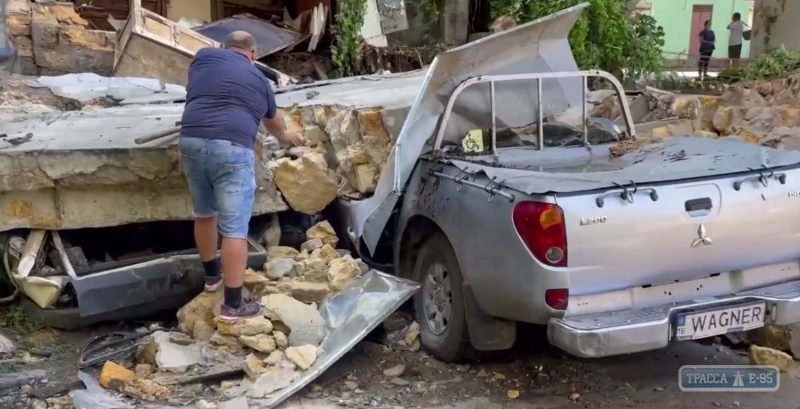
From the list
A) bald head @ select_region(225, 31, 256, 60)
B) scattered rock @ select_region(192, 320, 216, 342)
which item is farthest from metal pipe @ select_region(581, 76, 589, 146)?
scattered rock @ select_region(192, 320, 216, 342)

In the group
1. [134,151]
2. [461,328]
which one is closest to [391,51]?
[134,151]

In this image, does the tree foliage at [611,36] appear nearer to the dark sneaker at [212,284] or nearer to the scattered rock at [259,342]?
the dark sneaker at [212,284]

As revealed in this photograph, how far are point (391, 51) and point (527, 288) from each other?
10109mm

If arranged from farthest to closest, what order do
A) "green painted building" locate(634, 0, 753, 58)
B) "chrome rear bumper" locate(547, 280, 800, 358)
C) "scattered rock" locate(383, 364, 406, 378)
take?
"green painted building" locate(634, 0, 753, 58)
"scattered rock" locate(383, 364, 406, 378)
"chrome rear bumper" locate(547, 280, 800, 358)

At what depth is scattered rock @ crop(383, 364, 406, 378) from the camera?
4254 mm

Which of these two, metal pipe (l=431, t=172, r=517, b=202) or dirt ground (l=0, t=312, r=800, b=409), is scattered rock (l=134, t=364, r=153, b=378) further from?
metal pipe (l=431, t=172, r=517, b=202)

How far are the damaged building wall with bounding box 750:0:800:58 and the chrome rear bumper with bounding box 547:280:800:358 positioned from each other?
39.7 ft

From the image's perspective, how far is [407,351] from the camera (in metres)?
4.57

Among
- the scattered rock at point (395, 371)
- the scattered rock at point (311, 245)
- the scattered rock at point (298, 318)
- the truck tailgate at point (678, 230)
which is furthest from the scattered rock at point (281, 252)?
the truck tailgate at point (678, 230)

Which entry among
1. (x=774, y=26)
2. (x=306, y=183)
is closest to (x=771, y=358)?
(x=306, y=183)

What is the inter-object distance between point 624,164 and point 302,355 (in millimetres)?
2156

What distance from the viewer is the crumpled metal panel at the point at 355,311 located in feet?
13.1

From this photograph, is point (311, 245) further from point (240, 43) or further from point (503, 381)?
point (503, 381)

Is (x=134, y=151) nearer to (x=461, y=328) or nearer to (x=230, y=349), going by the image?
(x=230, y=349)
